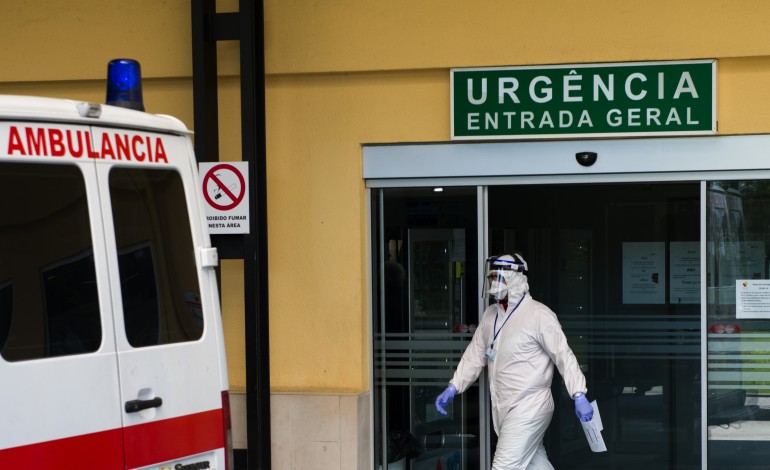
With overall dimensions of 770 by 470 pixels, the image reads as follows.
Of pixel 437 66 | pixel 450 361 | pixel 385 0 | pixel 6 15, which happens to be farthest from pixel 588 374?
pixel 6 15

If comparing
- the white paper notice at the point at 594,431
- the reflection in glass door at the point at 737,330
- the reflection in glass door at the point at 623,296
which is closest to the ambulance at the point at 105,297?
the white paper notice at the point at 594,431

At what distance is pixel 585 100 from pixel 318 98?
192cm

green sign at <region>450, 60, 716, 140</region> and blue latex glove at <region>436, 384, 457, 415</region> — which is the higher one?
green sign at <region>450, 60, 716, 140</region>

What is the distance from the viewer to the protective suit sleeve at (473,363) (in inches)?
288

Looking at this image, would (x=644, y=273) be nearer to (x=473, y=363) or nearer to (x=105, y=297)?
(x=473, y=363)

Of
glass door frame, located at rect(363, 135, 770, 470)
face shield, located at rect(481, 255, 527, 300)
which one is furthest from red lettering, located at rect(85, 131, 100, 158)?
glass door frame, located at rect(363, 135, 770, 470)

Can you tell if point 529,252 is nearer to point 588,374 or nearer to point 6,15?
point 588,374

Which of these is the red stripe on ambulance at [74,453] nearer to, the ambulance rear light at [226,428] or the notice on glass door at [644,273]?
the ambulance rear light at [226,428]

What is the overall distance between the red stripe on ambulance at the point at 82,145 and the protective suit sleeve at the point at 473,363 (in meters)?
3.46

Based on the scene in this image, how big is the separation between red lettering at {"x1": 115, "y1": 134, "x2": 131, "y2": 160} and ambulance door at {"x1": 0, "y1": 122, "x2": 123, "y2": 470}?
0.16 meters

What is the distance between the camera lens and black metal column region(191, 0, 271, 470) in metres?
7.59

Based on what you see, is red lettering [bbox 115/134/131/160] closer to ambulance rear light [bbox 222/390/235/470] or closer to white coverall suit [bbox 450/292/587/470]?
ambulance rear light [bbox 222/390/235/470]

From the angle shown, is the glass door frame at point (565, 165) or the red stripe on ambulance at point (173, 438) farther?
the glass door frame at point (565, 165)

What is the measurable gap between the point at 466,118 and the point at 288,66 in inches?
53.4
